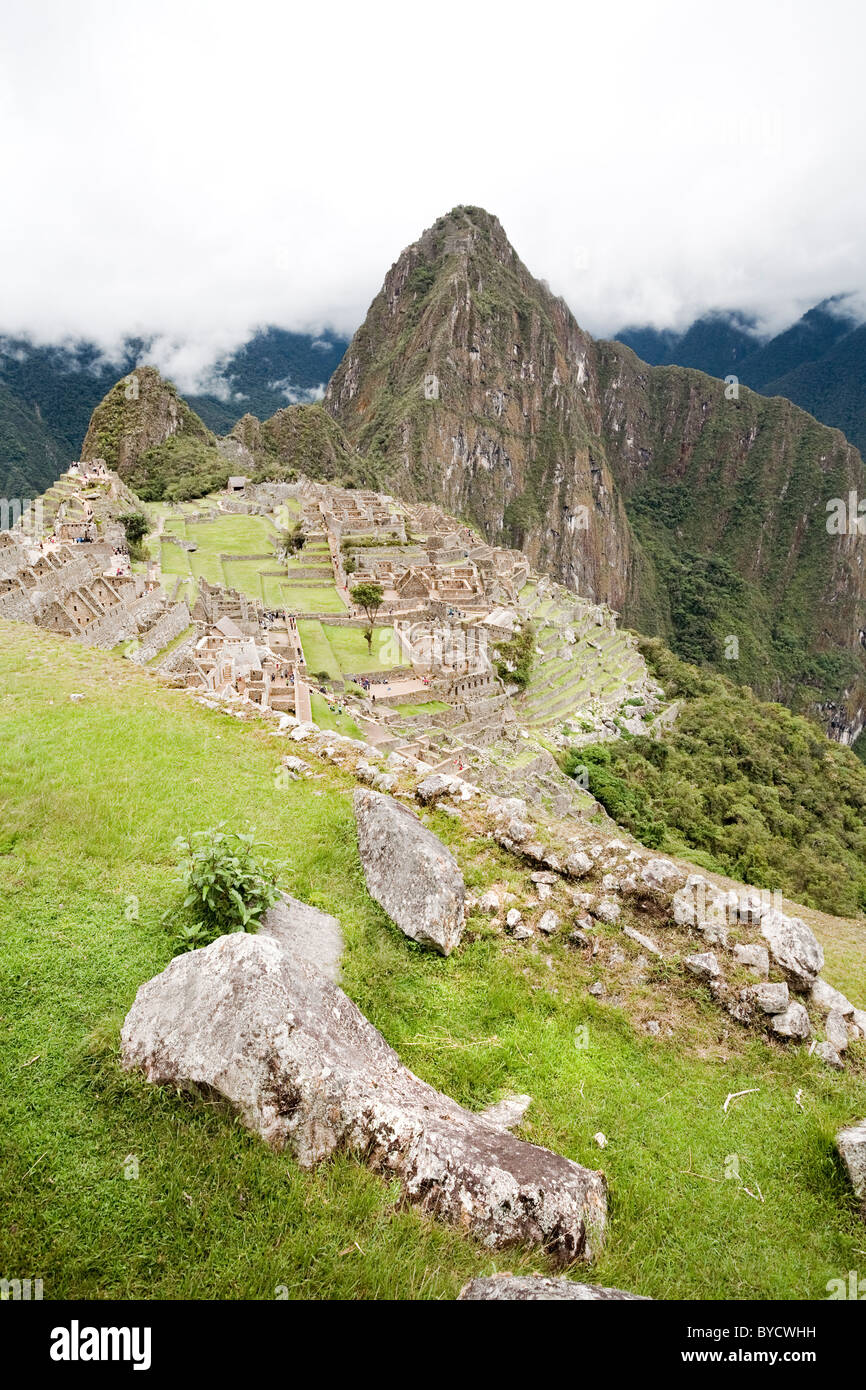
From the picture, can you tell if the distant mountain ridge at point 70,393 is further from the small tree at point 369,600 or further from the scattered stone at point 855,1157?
the scattered stone at point 855,1157

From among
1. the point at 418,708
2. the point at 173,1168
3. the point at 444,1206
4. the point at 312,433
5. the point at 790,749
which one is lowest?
the point at 790,749

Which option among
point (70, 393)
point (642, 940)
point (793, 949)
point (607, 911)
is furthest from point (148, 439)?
point (793, 949)

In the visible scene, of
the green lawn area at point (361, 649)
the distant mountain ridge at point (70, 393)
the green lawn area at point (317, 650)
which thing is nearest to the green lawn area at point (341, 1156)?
the green lawn area at point (317, 650)

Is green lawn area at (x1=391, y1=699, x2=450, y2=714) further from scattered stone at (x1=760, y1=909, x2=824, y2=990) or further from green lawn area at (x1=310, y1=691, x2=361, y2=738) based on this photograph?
scattered stone at (x1=760, y1=909, x2=824, y2=990)

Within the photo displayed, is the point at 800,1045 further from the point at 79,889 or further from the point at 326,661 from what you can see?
the point at 326,661

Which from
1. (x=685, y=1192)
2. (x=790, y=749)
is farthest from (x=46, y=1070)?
(x=790, y=749)

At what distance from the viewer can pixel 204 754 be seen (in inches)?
321

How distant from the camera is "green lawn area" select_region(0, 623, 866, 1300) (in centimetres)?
309

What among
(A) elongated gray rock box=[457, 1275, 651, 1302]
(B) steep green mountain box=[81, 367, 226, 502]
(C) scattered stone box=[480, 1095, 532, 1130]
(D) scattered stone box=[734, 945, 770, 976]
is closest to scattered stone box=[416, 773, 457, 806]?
(D) scattered stone box=[734, 945, 770, 976]

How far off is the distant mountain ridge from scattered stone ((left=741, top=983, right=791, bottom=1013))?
252 ft

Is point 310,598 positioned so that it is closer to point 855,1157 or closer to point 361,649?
point 361,649

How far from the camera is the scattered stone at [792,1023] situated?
17.3ft

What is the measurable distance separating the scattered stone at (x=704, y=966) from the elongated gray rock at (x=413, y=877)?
1931 millimetres
